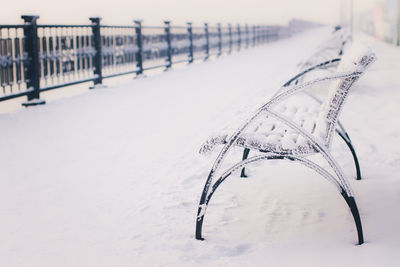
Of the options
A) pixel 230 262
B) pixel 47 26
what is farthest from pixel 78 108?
pixel 230 262

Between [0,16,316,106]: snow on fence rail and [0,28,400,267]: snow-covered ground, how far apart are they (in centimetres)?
181

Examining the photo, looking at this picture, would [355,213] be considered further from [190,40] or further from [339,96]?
[190,40]

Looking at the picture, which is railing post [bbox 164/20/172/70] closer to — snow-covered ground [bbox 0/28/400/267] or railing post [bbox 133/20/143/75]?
railing post [bbox 133/20/143/75]

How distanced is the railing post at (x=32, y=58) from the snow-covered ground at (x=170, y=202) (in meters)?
2.05

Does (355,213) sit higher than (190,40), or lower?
lower

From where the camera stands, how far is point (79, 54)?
10.7m

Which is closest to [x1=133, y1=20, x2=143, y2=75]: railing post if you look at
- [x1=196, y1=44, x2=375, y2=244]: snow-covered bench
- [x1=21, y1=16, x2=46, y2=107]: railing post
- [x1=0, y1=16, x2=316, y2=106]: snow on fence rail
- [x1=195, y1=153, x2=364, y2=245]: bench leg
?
[x1=0, y1=16, x2=316, y2=106]: snow on fence rail

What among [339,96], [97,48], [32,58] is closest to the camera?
[339,96]

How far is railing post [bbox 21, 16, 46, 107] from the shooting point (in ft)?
28.5

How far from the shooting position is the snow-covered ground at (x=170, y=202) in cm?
287

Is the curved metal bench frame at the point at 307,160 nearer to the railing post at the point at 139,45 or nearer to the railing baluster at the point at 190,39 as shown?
the railing post at the point at 139,45

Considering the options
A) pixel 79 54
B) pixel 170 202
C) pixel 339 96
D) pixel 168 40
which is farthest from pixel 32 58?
pixel 168 40

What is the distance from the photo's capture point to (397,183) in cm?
396

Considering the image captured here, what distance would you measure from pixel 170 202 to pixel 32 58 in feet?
19.6
